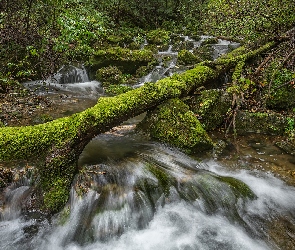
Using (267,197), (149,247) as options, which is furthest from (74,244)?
(267,197)

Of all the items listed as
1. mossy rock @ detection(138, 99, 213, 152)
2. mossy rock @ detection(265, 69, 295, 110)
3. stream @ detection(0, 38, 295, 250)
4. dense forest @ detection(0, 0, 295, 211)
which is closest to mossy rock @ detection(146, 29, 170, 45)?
dense forest @ detection(0, 0, 295, 211)

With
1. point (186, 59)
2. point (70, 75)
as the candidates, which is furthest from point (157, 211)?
point (186, 59)

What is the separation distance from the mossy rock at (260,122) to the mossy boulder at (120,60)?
23.1 ft

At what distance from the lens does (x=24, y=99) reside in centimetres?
887

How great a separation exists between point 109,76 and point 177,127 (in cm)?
683

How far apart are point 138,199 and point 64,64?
9397 mm

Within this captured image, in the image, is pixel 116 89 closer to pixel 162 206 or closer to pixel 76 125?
pixel 76 125

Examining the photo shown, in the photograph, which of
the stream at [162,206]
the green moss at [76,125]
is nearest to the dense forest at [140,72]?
the green moss at [76,125]

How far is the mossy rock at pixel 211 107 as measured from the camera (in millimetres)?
7266

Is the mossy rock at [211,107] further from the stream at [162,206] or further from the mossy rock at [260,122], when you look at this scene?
the stream at [162,206]

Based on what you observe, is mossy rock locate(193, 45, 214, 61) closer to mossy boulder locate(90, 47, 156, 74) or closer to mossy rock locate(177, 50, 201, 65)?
mossy rock locate(177, 50, 201, 65)

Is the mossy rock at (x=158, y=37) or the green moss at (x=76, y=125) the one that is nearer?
the green moss at (x=76, y=125)

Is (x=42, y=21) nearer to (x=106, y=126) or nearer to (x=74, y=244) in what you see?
(x=106, y=126)

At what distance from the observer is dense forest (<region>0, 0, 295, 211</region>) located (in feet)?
15.0
